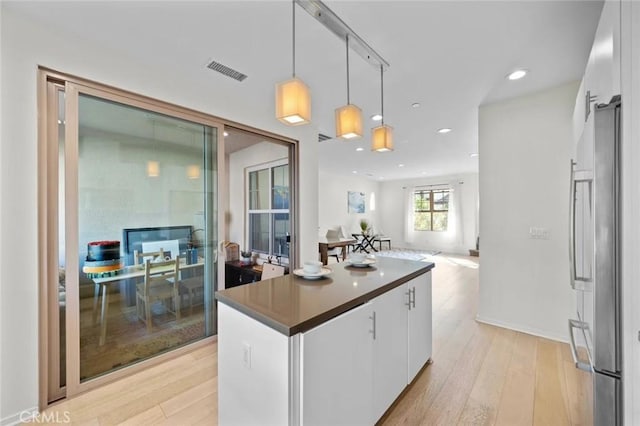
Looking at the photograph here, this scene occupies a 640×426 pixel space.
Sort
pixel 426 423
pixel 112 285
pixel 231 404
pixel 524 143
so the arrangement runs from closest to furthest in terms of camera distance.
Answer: pixel 231 404 → pixel 426 423 → pixel 112 285 → pixel 524 143

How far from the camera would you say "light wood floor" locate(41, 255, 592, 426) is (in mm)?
1715

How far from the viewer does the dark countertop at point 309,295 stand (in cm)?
115

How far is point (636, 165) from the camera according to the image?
37.6 inches

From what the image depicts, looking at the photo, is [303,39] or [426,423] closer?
[426,423]

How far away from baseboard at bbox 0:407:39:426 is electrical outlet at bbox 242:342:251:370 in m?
1.63

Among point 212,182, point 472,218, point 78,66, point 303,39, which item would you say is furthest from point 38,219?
point 472,218

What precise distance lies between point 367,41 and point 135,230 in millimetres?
2429

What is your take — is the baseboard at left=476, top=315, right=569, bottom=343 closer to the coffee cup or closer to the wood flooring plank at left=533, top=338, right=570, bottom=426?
the wood flooring plank at left=533, top=338, right=570, bottom=426

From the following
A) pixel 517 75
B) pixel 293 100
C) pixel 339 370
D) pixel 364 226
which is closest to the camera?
pixel 339 370

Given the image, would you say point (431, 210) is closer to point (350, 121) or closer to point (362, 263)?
point (362, 263)

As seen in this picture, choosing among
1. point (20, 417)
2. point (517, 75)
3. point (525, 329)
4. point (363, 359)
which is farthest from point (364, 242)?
point (20, 417)

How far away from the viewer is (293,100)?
152 centimetres

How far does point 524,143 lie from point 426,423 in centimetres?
293

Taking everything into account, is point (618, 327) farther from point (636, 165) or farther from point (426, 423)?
point (426, 423)
